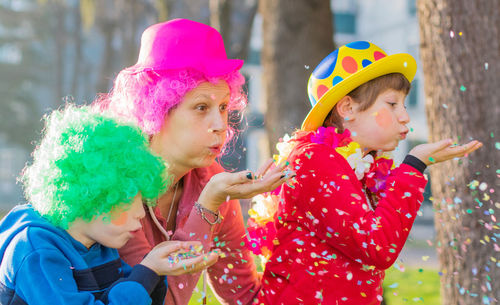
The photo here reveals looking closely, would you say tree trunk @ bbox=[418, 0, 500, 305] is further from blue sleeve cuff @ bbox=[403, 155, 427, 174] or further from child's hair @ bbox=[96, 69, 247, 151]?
child's hair @ bbox=[96, 69, 247, 151]

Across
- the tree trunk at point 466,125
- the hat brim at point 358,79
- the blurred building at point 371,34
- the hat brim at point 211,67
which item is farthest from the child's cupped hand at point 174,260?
the blurred building at point 371,34

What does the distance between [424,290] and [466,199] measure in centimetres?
338

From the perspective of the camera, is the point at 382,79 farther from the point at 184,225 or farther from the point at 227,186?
the point at 184,225

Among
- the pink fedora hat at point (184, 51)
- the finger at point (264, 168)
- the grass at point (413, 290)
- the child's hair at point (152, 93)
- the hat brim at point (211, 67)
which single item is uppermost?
the pink fedora hat at point (184, 51)

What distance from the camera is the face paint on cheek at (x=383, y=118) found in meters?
2.57

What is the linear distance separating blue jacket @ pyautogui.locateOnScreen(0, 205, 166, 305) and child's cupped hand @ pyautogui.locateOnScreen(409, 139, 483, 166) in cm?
115

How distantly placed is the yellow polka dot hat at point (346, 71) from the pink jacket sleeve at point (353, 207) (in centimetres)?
24

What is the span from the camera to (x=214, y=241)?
2812 millimetres

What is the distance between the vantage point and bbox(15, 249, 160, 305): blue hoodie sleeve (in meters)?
1.95

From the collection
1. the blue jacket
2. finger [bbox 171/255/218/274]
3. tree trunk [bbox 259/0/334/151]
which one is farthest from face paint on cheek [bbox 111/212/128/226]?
tree trunk [bbox 259/0/334/151]

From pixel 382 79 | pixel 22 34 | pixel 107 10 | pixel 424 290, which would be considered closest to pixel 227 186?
pixel 382 79

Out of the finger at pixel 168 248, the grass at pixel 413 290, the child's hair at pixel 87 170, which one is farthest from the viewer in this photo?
the grass at pixel 413 290

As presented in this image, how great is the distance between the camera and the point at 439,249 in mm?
3756

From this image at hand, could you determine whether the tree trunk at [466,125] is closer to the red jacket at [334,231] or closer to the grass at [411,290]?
the red jacket at [334,231]
